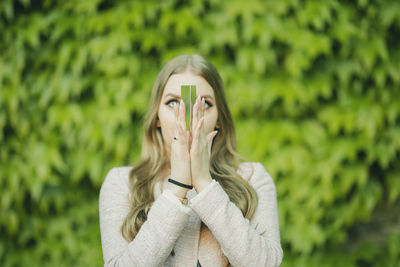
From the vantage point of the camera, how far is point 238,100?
107 inches

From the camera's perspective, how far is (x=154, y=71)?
2.79m

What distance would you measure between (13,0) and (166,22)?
1256 millimetres

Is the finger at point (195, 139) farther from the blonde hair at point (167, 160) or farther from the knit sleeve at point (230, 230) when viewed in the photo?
the blonde hair at point (167, 160)

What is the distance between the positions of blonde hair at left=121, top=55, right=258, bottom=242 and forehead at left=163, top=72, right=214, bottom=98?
0.03m

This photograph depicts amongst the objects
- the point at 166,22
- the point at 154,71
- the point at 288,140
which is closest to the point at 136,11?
the point at 166,22

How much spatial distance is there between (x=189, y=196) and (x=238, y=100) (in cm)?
132

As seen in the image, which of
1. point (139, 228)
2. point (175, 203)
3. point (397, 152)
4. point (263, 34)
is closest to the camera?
point (175, 203)

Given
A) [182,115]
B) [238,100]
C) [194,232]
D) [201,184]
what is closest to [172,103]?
[182,115]

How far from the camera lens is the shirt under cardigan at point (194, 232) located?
1262mm

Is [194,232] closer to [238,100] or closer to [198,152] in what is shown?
[198,152]

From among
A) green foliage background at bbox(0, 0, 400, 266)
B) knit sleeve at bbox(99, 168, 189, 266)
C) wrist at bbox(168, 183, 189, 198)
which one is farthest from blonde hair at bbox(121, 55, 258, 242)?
green foliage background at bbox(0, 0, 400, 266)

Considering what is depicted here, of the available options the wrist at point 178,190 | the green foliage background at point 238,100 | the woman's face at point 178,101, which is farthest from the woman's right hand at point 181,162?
the green foliage background at point 238,100

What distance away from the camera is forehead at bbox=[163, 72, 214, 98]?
1512 millimetres

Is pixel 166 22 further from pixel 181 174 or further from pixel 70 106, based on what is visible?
pixel 181 174
